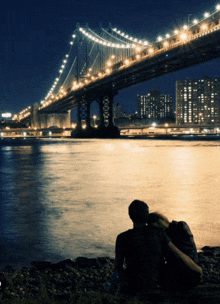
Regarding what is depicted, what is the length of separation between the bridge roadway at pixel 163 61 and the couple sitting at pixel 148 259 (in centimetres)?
4417

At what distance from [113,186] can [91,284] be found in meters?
10.8

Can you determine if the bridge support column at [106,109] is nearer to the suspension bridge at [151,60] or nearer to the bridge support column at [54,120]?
the suspension bridge at [151,60]

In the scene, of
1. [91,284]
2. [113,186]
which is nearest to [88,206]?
[113,186]

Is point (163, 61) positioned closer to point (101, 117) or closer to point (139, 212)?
point (101, 117)

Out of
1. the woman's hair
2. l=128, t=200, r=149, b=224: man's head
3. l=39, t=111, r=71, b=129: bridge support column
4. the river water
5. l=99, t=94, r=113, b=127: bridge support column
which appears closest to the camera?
l=128, t=200, r=149, b=224: man's head

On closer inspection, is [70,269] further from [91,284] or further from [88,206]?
[88,206]

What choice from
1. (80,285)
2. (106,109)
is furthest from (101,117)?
(80,285)

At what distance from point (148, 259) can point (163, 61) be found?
56556 mm

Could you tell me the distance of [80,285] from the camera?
16.9ft

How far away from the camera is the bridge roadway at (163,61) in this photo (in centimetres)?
5022

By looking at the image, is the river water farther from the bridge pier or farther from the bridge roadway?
the bridge pier

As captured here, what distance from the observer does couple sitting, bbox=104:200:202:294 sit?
3811 mm

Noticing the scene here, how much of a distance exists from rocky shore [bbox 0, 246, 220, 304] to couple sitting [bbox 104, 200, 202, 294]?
0.53 feet

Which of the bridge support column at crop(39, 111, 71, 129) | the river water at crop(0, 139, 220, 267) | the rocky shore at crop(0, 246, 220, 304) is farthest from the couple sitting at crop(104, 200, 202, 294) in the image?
the bridge support column at crop(39, 111, 71, 129)
